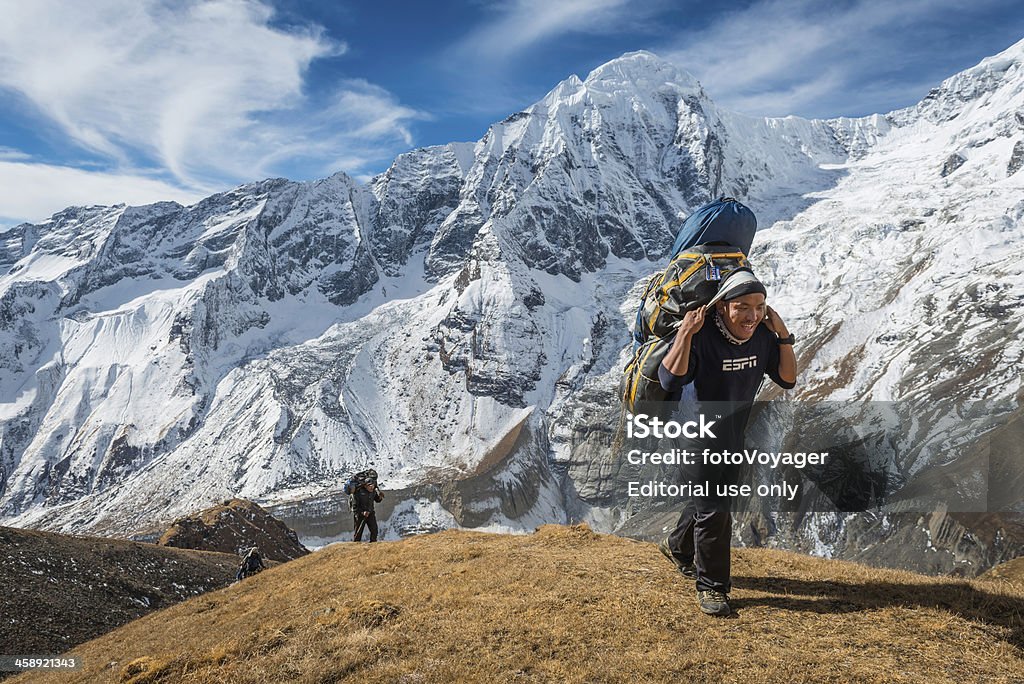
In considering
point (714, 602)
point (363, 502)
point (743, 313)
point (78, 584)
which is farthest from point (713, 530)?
point (78, 584)

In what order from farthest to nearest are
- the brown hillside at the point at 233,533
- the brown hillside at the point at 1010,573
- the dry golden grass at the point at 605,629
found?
the brown hillside at the point at 233,533 < the brown hillside at the point at 1010,573 < the dry golden grass at the point at 605,629

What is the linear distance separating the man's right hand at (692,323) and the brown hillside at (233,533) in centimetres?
5082

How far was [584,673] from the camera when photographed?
6000 millimetres

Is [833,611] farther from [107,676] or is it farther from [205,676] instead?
[107,676]

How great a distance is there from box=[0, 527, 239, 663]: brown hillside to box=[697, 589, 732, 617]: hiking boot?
2054 cm

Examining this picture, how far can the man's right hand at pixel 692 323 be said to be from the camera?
7004 mm

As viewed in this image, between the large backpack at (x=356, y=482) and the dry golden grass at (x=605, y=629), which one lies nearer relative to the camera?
the dry golden grass at (x=605, y=629)

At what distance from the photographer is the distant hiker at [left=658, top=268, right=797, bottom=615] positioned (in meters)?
7.05

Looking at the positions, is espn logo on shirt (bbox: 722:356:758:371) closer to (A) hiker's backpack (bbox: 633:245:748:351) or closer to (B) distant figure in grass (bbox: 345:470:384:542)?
(A) hiker's backpack (bbox: 633:245:748:351)

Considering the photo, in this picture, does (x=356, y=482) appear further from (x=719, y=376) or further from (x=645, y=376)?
(x=719, y=376)

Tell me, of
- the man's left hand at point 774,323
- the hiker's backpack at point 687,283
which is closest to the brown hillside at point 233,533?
the hiker's backpack at point 687,283

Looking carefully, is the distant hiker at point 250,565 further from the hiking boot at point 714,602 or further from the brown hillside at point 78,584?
the hiking boot at point 714,602

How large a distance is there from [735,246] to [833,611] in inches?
185

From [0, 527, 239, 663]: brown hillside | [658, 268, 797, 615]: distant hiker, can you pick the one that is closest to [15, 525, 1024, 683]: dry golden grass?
[658, 268, 797, 615]: distant hiker
